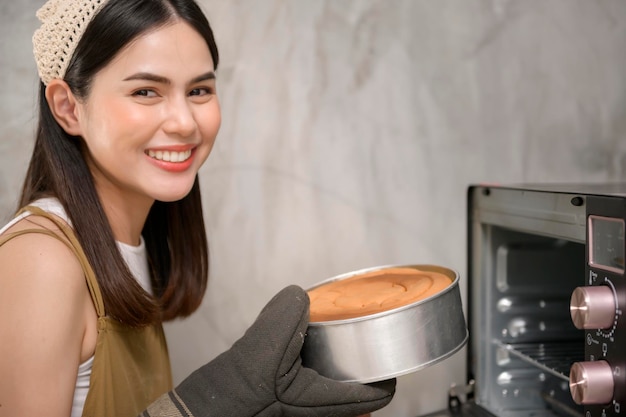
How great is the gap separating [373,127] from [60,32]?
78 cm

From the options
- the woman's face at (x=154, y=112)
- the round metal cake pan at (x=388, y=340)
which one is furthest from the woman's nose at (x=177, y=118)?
the round metal cake pan at (x=388, y=340)

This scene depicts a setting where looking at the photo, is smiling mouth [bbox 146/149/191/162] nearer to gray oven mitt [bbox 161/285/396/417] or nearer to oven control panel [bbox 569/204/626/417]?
gray oven mitt [bbox 161/285/396/417]

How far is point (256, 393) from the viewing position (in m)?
0.96

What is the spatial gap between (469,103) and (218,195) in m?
0.67

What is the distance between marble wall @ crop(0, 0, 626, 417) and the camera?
147 centimetres

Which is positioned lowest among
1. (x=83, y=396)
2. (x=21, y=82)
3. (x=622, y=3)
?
(x=83, y=396)

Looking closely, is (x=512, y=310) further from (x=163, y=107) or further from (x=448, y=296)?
(x=163, y=107)

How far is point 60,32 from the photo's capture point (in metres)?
1.01

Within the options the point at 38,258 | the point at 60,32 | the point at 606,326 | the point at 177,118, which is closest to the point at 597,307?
the point at 606,326

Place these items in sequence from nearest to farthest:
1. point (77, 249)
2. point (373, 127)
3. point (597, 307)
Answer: point (597, 307) → point (77, 249) → point (373, 127)

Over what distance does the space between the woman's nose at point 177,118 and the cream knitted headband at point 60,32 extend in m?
0.17

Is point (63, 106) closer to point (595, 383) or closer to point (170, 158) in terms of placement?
point (170, 158)

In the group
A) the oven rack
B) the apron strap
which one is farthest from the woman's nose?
the oven rack

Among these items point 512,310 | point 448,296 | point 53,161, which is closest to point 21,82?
point 53,161
